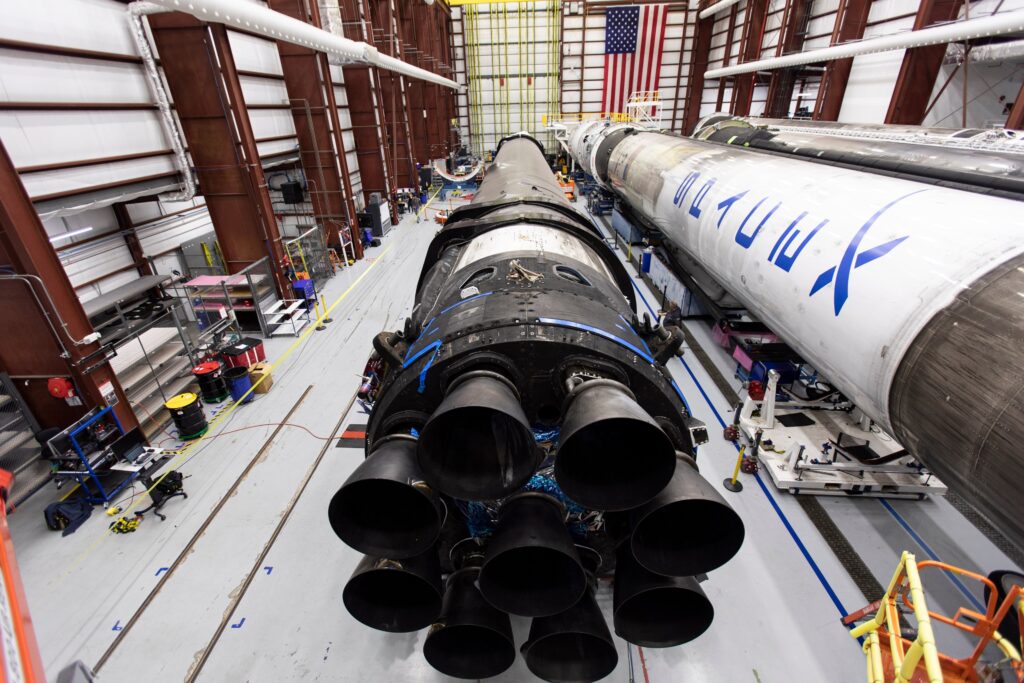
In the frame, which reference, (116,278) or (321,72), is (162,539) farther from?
(321,72)

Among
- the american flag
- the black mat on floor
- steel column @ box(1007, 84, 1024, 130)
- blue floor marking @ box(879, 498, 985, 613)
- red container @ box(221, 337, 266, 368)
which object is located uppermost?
the american flag

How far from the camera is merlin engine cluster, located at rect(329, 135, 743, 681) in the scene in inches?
85.7

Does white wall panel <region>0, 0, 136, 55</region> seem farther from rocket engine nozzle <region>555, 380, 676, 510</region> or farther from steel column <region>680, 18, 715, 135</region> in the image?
steel column <region>680, 18, 715, 135</region>

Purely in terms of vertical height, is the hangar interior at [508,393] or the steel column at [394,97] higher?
the steel column at [394,97]

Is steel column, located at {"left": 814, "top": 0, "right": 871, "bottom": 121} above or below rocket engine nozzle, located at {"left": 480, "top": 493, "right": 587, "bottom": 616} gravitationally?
above

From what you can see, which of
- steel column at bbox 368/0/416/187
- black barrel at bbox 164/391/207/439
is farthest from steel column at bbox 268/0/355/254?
black barrel at bbox 164/391/207/439

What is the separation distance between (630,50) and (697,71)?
16.8 feet

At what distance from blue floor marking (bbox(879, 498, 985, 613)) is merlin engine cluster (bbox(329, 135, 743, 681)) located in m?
4.57

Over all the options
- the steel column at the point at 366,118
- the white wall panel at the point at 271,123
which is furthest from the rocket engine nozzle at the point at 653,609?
the steel column at the point at 366,118

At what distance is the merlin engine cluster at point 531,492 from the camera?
7.14 feet

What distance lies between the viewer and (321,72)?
1467cm

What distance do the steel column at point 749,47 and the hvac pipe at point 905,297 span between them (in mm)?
22967

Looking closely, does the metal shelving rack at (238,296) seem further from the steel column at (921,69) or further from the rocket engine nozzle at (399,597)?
the steel column at (921,69)

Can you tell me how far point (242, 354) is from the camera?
9.07 meters
